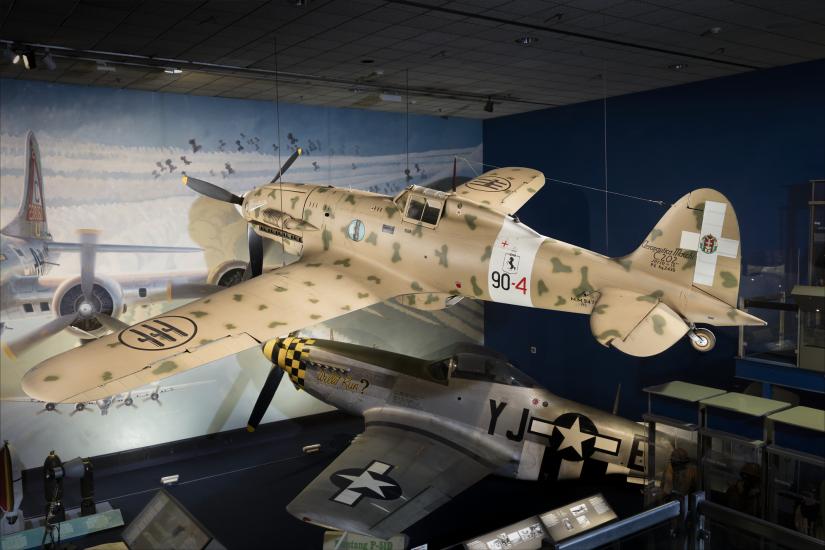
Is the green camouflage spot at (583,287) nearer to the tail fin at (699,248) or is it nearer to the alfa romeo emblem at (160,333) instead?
the tail fin at (699,248)

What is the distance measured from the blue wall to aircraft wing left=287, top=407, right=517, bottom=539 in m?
1.30

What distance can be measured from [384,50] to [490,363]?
10.3 feet

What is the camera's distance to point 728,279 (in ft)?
13.4

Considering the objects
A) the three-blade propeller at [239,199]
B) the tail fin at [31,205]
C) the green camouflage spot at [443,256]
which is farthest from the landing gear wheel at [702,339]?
the tail fin at [31,205]

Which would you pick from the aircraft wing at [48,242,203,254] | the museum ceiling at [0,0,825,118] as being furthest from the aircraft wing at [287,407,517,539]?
the museum ceiling at [0,0,825,118]

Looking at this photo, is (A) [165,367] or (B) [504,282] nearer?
(A) [165,367]

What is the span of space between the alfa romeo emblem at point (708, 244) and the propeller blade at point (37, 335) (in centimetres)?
606

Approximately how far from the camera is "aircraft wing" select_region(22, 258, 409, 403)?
12.6 ft

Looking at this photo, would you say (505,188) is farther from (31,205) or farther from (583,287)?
(31,205)

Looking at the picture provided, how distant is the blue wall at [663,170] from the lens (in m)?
5.77

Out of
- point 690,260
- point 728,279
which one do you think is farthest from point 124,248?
point 728,279

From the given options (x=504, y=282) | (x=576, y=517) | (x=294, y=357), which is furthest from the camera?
(x=294, y=357)

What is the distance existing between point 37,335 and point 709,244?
638 cm

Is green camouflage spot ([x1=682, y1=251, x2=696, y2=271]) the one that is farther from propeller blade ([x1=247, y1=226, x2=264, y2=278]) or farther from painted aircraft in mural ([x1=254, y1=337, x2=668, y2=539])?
propeller blade ([x1=247, y1=226, x2=264, y2=278])
